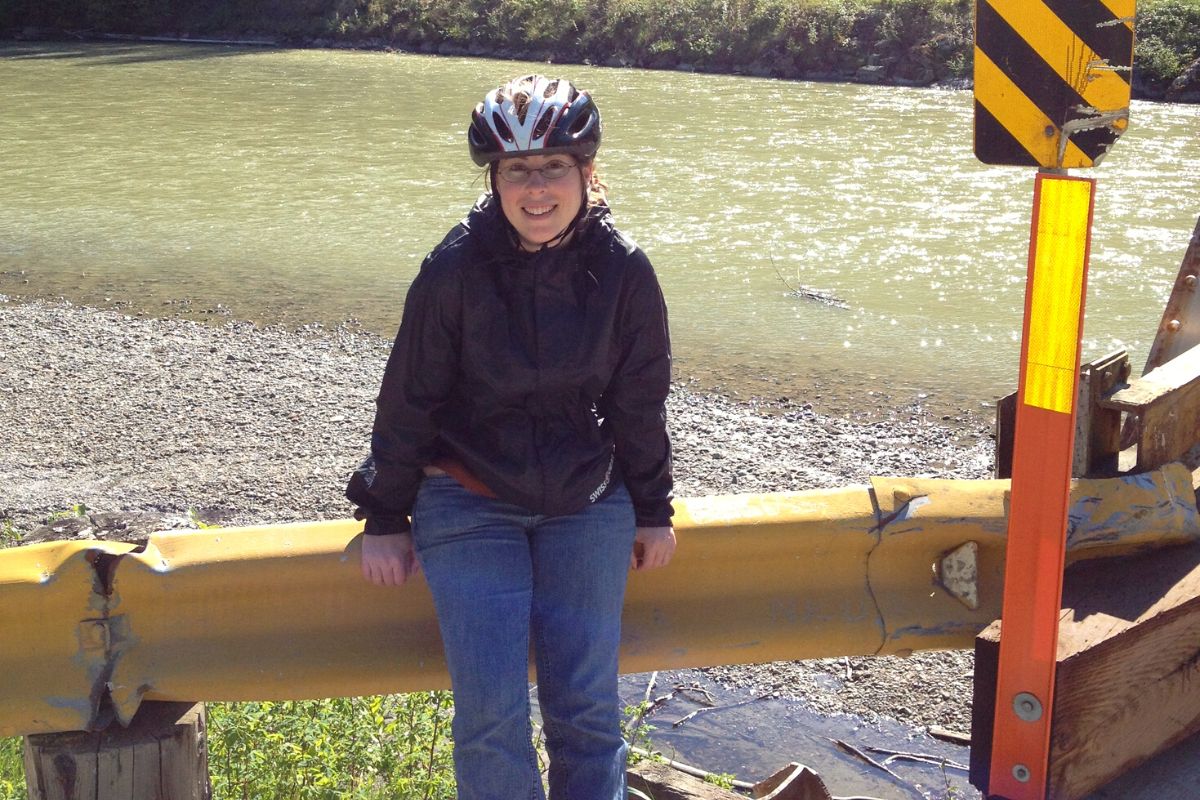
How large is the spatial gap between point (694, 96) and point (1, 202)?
12.9 metres

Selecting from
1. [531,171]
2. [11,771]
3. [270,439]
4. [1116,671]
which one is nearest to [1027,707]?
[1116,671]

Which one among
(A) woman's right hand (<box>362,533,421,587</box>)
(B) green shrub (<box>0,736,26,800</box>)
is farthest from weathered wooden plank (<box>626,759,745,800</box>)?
(B) green shrub (<box>0,736,26,800</box>)

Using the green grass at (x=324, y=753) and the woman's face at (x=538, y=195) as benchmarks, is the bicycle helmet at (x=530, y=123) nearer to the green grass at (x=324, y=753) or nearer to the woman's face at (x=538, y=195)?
the woman's face at (x=538, y=195)

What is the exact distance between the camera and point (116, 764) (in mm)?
2510

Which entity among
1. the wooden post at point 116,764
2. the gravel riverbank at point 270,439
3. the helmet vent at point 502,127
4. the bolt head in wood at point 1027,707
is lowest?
the gravel riverbank at point 270,439

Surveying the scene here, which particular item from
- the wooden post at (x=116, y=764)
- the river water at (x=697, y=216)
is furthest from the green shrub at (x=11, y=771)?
the river water at (x=697, y=216)

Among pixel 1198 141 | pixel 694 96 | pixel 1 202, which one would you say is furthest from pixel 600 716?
pixel 694 96

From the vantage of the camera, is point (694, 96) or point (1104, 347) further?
point (694, 96)

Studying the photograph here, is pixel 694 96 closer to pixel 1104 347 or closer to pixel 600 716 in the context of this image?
Answer: pixel 1104 347

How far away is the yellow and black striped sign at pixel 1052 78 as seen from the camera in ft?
7.23

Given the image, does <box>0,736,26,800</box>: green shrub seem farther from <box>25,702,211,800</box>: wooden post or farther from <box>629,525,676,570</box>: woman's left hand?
Answer: <box>629,525,676,570</box>: woman's left hand

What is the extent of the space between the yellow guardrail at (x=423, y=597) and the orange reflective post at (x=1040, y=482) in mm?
292

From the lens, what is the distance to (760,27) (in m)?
29.1

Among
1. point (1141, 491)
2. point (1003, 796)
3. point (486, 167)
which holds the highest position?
point (486, 167)
